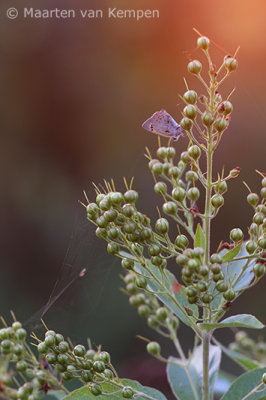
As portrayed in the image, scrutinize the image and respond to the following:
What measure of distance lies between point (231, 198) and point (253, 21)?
126 cm

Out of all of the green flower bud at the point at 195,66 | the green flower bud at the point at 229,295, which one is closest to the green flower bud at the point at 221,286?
the green flower bud at the point at 229,295

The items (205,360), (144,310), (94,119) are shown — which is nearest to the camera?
(205,360)

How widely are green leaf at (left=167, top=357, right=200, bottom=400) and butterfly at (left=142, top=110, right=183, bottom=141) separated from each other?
0.64m

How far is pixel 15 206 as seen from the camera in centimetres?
409

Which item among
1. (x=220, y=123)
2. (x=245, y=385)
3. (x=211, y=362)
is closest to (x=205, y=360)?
(x=245, y=385)

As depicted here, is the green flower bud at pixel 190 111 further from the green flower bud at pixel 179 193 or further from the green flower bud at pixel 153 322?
the green flower bud at pixel 153 322

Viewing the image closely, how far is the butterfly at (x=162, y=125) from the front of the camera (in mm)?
1343

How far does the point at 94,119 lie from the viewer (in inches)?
165

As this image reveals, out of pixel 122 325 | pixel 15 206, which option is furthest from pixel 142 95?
pixel 122 325

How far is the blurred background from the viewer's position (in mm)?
3600

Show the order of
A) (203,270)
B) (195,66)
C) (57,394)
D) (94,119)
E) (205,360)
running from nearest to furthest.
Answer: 1. (203,270)
2. (195,66)
3. (205,360)
4. (57,394)
5. (94,119)

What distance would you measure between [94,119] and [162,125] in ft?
9.48

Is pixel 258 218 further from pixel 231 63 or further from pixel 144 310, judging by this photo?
pixel 144 310

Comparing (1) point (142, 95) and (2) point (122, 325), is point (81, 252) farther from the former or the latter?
(1) point (142, 95)
